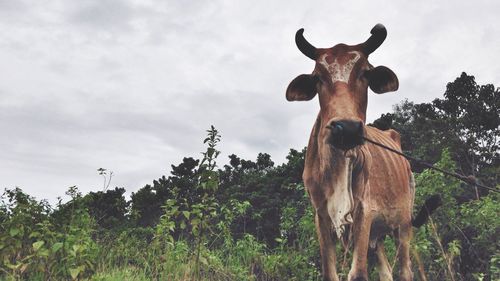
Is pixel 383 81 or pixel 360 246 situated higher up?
pixel 383 81

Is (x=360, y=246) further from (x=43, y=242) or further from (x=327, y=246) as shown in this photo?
(x=43, y=242)

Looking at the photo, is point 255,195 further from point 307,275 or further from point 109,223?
point 307,275

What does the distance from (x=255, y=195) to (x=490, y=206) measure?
60.1 feet

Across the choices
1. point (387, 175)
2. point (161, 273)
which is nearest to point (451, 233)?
point (387, 175)

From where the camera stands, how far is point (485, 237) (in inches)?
331

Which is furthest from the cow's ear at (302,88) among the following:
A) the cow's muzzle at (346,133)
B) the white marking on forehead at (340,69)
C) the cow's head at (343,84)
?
the cow's muzzle at (346,133)

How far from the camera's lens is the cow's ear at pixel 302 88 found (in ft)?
12.3

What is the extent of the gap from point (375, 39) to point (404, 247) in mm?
2529

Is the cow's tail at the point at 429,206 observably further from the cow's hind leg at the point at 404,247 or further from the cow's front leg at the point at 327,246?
the cow's front leg at the point at 327,246

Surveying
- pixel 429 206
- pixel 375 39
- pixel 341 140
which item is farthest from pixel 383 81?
pixel 429 206

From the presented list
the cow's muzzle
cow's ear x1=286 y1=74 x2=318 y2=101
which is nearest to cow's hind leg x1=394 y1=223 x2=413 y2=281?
cow's ear x1=286 y1=74 x2=318 y2=101

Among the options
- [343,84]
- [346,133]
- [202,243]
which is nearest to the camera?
[346,133]

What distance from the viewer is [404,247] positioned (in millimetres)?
5301

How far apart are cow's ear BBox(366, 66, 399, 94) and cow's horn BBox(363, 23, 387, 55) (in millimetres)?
153
